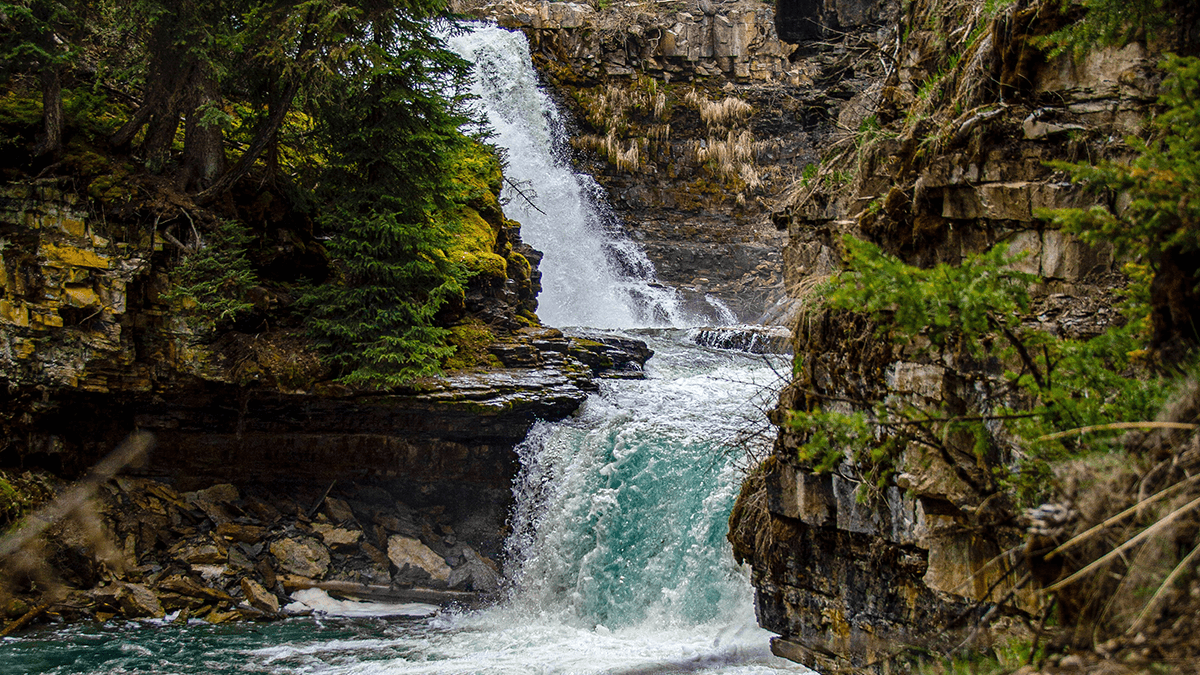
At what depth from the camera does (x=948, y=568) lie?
203 inches

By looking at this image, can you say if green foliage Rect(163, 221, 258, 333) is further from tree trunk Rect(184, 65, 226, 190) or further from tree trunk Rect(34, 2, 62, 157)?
tree trunk Rect(34, 2, 62, 157)

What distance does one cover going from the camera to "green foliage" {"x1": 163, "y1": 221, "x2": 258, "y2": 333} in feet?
35.9

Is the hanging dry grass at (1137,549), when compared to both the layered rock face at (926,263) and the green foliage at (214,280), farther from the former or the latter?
the green foliage at (214,280)

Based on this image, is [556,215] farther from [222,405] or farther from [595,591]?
[595,591]

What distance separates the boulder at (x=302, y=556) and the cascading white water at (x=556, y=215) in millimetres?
10535

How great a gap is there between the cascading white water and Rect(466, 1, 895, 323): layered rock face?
0.71 m

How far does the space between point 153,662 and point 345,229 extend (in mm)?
6195

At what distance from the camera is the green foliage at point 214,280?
431 inches

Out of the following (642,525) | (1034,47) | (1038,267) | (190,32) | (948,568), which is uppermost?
(190,32)

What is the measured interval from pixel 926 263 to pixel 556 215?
19.0 m

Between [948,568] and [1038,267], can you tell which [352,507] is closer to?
[948,568]

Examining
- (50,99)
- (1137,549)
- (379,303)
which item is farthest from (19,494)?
(1137,549)

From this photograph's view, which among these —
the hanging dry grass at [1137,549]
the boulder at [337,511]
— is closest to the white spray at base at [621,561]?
the boulder at [337,511]

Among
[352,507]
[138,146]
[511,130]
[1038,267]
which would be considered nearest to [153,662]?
[352,507]
